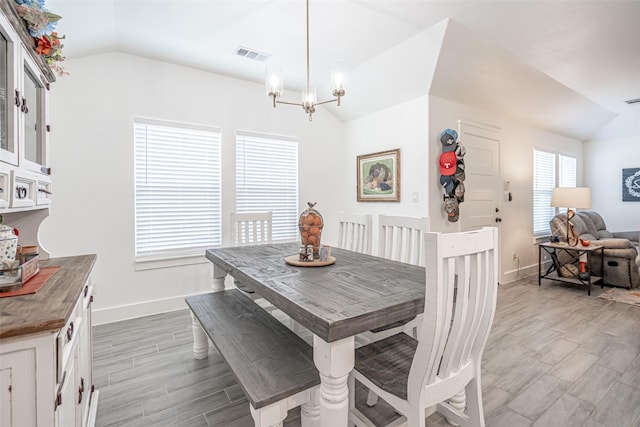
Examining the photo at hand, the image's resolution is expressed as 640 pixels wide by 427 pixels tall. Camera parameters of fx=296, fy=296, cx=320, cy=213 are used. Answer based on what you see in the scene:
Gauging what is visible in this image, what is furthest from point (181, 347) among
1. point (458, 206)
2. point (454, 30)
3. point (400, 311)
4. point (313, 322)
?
point (454, 30)

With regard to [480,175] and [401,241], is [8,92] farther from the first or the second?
[480,175]

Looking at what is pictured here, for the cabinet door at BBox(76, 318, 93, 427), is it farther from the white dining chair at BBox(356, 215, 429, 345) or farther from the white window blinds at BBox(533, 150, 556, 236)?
the white window blinds at BBox(533, 150, 556, 236)

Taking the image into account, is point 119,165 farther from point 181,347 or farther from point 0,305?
point 0,305

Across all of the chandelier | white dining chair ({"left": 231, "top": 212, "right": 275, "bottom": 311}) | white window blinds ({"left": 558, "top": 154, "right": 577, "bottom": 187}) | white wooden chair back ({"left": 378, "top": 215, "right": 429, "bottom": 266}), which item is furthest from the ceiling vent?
white window blinds ({"left": 558, "top": 154, "right": 577, "bottom": 187})

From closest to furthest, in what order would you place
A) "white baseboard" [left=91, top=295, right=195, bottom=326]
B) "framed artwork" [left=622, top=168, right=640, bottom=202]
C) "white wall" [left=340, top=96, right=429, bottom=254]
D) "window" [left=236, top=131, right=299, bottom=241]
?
"white baseboard" [left=91, top=295, right=195, bottom=326], "white wall" [left=340, top=96, right=429, bottom=254], "window" [left=236, top=131, right=299, bottom=241], "framed artwork" [left=622, top=168, right=640, bottom=202]

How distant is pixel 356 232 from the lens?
8.90ft

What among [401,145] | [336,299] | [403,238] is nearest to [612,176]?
[401,145]

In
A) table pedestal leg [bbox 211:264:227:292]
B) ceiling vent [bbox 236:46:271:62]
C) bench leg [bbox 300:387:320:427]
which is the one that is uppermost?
ceiling vent [bbox 236:46:271:62]

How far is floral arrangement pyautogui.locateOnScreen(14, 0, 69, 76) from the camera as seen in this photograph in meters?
1.28

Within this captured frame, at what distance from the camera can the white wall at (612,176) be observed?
223 inches

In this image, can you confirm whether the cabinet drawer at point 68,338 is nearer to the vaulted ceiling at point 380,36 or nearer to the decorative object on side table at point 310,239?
the decorative object on side table at point 310,239

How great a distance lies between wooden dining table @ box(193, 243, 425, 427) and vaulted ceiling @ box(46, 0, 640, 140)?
56.7 inches

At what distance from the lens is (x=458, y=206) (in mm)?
3617

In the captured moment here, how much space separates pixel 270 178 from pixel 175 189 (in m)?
1.17
